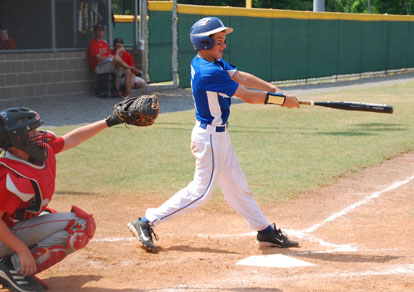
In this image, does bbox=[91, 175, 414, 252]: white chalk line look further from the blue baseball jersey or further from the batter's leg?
the blue baseball jersey

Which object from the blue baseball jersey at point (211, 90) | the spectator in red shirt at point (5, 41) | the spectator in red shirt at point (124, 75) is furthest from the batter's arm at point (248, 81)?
the spectator in red shirt at point (124, 75)

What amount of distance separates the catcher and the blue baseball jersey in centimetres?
62

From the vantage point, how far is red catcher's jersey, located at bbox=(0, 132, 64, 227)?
4203mm

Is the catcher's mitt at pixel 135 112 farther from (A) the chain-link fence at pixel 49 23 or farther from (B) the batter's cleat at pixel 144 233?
(A) the chain-link fence at pixel 49 23

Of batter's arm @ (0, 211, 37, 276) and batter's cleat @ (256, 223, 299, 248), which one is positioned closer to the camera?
batter's arm @ (0, 211, 37, 276)

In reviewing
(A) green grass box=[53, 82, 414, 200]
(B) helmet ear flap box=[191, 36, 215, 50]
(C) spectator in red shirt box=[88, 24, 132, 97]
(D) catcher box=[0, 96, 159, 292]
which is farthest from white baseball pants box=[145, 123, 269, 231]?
(C) spectator in red shirt box=[88, 24, 132, 97]

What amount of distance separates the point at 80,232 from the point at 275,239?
177cm

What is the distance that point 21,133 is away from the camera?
4.23m

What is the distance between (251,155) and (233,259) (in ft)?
15.7

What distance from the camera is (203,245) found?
576cm

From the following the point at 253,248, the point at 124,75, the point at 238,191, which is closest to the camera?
the point at 238,191

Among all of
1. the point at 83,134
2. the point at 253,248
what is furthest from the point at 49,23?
the point at 83,134

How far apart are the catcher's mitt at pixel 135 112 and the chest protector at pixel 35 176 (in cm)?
54

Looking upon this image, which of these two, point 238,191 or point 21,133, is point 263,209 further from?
point 21,133
